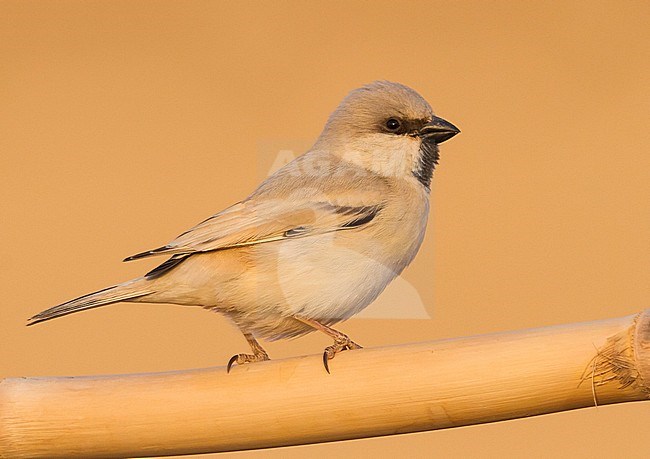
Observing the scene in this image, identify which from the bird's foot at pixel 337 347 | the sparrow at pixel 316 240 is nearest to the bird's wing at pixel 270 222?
the sparrow at pixel 316 240

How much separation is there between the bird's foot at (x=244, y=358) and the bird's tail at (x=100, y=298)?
21cm

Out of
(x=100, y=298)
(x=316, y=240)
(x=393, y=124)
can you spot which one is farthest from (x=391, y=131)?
(x=100, y=298)

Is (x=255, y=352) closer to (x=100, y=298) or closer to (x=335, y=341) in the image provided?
(x=335, y=341)

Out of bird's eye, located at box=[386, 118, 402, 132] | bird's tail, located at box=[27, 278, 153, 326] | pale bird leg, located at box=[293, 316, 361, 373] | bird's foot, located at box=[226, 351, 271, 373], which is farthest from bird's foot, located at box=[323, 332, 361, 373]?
bird's eye, located at box=[386, 118, 402, 132]

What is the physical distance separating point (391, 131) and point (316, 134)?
1.53 feet

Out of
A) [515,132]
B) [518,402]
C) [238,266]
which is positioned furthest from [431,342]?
[515,132]

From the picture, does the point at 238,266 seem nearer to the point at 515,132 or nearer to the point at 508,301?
the point at 508,301

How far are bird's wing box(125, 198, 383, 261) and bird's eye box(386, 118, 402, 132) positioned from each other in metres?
0.15

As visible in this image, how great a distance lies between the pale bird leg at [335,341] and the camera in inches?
75.8

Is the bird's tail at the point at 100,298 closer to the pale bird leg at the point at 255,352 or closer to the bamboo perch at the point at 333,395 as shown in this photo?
the bamboo perch at the point at 333,395

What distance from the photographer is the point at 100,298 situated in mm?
2113

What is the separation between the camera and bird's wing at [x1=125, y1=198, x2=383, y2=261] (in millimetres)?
2223

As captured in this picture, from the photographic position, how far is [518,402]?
5.70ft

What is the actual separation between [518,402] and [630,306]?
125 centimetres
